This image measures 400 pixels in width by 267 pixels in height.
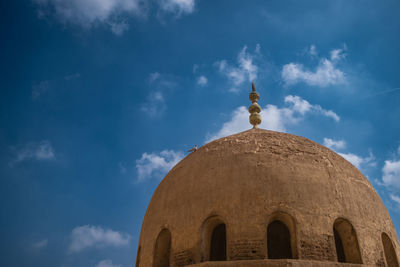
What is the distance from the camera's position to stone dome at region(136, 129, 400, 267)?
6484 millimetres

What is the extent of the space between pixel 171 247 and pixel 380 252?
4058mm

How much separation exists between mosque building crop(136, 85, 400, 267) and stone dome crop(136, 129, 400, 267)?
0.06 ft

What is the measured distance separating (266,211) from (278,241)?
69.3 inches

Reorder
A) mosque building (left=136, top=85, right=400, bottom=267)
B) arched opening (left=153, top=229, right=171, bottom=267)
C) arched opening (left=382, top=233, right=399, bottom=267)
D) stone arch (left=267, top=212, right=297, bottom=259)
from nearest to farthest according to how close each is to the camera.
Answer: mosque building (left=136, top=85, right=400, bottom=267) → arched opening (left=382, top=233, right=399, bottom=267) → arched opening (left=153, top=229, right=171, bottom=267) → stone arch (left=267, top=212, right=297, bottom=259)

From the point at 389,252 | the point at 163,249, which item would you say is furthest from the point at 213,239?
the point at 389,252

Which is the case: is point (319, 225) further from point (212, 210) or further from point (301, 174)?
point (212, 210)

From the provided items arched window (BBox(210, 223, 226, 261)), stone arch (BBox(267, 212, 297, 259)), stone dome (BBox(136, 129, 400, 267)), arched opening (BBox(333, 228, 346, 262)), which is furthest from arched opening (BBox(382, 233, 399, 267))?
arched window (BBox(210, 223, 226, 261))

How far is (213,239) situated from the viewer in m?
7.69

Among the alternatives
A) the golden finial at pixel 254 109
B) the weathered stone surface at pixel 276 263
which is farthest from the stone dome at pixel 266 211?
the golden finial at pixel 254 109

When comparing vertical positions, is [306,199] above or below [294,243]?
above

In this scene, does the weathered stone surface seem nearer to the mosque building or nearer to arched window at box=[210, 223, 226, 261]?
the mosque building

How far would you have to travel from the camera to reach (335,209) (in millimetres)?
6945

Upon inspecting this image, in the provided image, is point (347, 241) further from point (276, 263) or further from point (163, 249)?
point (163, 249)

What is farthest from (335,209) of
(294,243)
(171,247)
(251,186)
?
(171,247)
